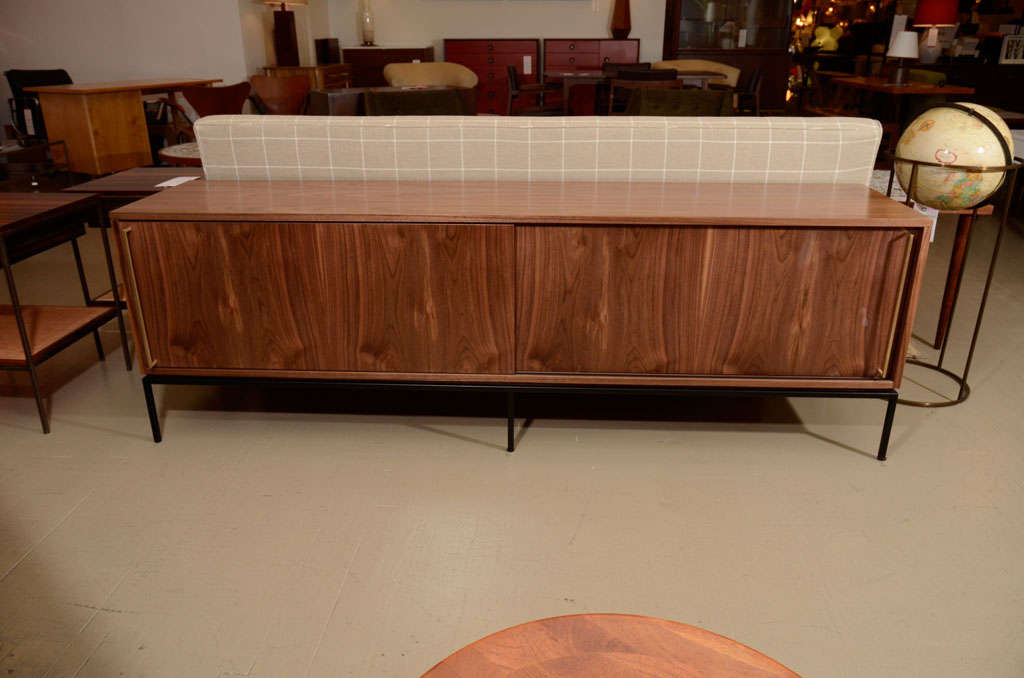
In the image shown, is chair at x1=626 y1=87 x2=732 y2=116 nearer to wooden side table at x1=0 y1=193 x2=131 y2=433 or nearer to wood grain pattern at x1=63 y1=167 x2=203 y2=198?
wood grain pattern at x1=63 y1=167 x2=203 y2=198

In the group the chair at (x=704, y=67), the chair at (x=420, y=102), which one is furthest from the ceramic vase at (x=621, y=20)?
the chair at (x=420, y=102)

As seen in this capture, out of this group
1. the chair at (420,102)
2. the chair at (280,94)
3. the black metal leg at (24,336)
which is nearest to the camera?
the black metal leg at (24,336)

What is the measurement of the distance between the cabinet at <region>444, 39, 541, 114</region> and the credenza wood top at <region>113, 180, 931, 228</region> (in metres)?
7.18

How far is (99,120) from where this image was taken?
6.22 meters

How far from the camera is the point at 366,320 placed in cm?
215

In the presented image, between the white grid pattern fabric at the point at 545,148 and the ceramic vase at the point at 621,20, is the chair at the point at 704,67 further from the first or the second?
the white grid pattern fabric at the point at 545,148

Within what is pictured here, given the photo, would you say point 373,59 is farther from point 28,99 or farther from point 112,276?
point 112,276

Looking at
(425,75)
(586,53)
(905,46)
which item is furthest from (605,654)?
(586,53)

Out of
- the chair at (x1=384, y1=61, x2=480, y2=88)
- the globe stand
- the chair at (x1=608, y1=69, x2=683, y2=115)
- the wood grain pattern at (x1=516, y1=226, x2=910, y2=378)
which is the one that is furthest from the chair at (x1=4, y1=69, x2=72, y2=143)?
the globe stand

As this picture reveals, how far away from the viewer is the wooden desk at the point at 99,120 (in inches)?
241

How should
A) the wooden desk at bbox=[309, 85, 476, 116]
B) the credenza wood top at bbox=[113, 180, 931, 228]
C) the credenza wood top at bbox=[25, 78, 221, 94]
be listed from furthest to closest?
the credenza wood top at bbox=[25, 78, 221, 94], the wooden desk at bbox=[309, 85, 476, 116], the credenza wood top at bbox=[113, 180, 931, 228]

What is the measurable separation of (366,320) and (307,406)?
64 centimetres

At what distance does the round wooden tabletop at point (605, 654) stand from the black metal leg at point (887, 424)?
1.44 m

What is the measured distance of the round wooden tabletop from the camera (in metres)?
0.96
